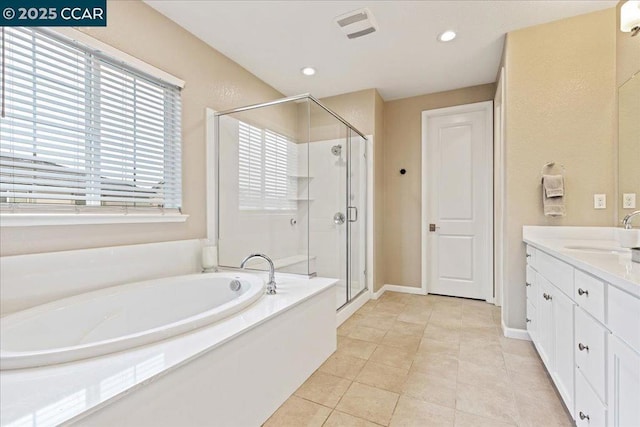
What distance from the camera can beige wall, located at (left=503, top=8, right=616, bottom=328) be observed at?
2.14 metres

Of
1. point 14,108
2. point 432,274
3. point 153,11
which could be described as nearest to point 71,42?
point 14,108

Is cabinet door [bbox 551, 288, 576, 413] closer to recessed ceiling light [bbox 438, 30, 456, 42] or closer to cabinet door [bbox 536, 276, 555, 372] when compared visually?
cabinet door [bbox 536, 276, 555, 372]

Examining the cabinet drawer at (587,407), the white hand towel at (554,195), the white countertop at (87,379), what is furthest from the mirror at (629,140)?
the white countertop at (87,379)

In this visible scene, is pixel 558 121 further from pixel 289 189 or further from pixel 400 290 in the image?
pixel 400 290

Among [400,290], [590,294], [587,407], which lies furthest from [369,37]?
[400,290]

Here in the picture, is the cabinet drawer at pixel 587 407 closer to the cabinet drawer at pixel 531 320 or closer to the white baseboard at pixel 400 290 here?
the cabinet drawer at pixel 531 320

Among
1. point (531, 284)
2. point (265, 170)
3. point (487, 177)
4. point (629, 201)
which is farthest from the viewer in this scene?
point (487, 177)

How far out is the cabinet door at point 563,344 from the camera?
1396 mm

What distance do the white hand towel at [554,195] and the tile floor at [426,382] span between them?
42.0 inches

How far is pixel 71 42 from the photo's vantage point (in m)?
1.67

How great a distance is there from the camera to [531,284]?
2143mm

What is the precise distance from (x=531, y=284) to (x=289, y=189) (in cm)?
219

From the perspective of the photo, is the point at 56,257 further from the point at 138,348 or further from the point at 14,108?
the point at 138,348

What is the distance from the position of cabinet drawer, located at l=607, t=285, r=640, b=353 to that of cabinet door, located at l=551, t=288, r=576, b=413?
394 millimetres
